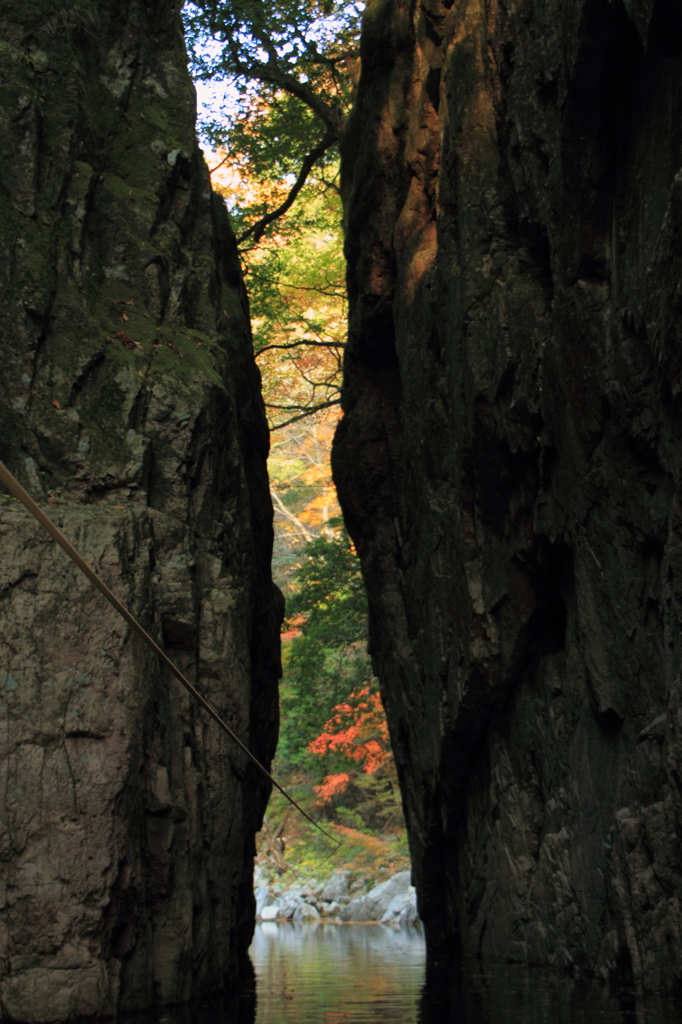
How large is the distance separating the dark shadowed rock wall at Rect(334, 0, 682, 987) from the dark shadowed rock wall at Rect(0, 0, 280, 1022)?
2328 mm

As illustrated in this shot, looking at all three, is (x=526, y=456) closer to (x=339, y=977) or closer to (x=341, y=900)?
(x=339, y=977)

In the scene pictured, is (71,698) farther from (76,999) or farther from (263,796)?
(263,796)

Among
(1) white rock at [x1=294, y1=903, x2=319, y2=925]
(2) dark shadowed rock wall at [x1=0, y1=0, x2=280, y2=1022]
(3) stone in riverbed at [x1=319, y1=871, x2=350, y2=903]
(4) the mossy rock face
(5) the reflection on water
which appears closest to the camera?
(5) the reflection on water

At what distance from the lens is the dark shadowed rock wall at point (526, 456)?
6.27 meters

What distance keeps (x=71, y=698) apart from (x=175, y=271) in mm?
5702

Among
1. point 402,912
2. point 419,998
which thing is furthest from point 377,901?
point 419,998

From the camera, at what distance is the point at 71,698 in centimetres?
750

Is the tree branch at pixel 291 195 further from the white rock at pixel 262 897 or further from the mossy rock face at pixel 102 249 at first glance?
Result: the white rock at pixel 262 897

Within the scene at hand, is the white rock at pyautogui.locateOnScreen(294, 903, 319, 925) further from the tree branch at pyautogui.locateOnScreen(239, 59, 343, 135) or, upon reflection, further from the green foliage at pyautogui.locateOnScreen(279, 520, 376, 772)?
the tree branch at pyautogui.locateOnScreen(239, 59, 343, 135)

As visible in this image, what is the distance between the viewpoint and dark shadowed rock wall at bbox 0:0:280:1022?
717 cm

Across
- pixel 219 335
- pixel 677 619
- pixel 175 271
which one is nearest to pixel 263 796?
pixel 219 335

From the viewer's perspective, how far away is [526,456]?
8.97m

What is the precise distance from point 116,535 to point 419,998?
4.81 m

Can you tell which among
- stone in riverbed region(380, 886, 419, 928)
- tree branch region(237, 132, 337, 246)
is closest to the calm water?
stone in riverbed region(380, 886, 419, 928)
